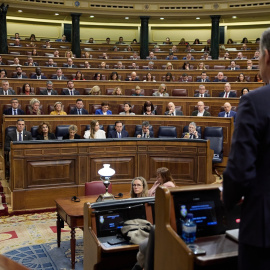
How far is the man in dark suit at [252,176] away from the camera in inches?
53.4

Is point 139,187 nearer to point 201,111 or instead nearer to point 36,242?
point 36,242

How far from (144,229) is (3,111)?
5307 millimetres

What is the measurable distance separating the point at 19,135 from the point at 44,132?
0.37m

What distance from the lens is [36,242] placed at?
14.4 ft

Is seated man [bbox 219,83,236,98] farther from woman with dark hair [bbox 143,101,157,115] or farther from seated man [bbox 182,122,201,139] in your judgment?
seated man [bbox 182,122,201,139]

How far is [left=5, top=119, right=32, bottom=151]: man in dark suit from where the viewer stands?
618 cm

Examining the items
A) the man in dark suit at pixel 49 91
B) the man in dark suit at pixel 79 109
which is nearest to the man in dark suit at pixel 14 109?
the man in dark suit at pixel 79 109

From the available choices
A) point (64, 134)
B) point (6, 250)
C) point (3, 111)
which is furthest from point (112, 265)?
point (3, 111)

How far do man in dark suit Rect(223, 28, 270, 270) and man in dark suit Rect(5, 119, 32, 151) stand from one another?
5180mm

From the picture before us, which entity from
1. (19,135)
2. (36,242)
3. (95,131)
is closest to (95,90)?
(95,131)

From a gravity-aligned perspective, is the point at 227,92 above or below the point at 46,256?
above

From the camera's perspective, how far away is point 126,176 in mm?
6039

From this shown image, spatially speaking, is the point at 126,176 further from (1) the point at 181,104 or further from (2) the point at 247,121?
(2) the point at 247,121

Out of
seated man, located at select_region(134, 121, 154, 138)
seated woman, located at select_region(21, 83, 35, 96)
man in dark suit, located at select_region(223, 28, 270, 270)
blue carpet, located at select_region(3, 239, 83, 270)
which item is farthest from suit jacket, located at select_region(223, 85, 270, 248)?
seated woman, located at select_region(21, 83, 35, 96)
